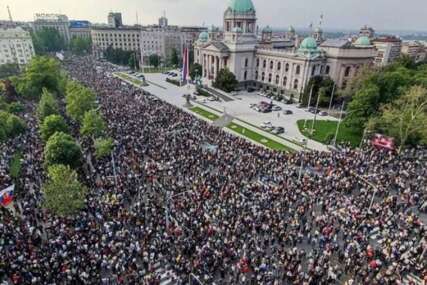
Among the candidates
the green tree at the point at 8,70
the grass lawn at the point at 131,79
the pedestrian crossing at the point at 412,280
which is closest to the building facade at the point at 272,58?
the grass lawn at the point at 131,79

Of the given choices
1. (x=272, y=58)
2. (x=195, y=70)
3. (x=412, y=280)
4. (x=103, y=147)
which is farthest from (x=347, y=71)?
(x=103, y=147)

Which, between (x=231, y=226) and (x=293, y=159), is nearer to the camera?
(x=231, y=226)

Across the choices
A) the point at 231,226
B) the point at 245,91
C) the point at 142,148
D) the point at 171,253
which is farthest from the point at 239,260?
the point at 245,91

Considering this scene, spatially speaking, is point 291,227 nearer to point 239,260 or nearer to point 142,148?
point 239,260

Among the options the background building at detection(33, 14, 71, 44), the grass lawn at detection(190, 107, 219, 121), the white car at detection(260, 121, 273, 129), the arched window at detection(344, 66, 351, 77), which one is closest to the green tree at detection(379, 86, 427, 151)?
the white car at detection(260, 121, 273, 129)

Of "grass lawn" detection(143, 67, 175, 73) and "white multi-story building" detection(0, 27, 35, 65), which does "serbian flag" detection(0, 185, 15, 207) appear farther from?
"grass lawn" detection(143, 67, 175, 73)

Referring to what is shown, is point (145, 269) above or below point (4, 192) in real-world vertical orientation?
below

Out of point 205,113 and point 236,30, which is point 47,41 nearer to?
point 236,30
